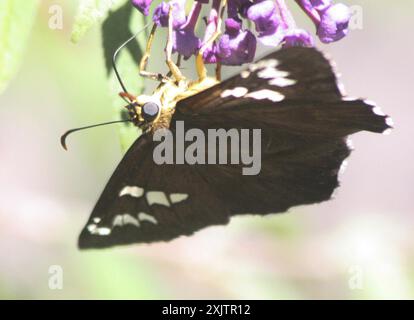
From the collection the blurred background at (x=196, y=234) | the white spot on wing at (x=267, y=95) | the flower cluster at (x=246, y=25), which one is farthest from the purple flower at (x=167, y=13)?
the blurred background at (x=196, y=234)

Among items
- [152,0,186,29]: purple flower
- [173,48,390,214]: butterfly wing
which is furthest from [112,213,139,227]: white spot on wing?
[152,0,186,29]: purple flower

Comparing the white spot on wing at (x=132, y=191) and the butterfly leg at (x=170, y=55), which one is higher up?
the butterfly leg at (x=170, y=55)

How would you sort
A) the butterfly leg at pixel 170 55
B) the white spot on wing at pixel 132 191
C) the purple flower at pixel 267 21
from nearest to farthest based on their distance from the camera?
the purple flower at pixel 267 21 → the butterfly leg at pixel 170 55 → the white spot on wing at pixel 132 191

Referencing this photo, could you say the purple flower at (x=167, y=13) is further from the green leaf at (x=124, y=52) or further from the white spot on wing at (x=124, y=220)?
the white spot on wing at (x=124, y=220)

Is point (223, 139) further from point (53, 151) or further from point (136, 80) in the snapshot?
point (53, 151)

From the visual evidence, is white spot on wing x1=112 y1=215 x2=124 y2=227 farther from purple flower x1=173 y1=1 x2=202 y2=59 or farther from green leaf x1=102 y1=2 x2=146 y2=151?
purple flower x1=173 y1=1 x2=202 y2=59

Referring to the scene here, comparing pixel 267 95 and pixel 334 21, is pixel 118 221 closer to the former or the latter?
pixel 267 95

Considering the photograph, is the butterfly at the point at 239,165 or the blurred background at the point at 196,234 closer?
the butterfly at the point at 239,165
